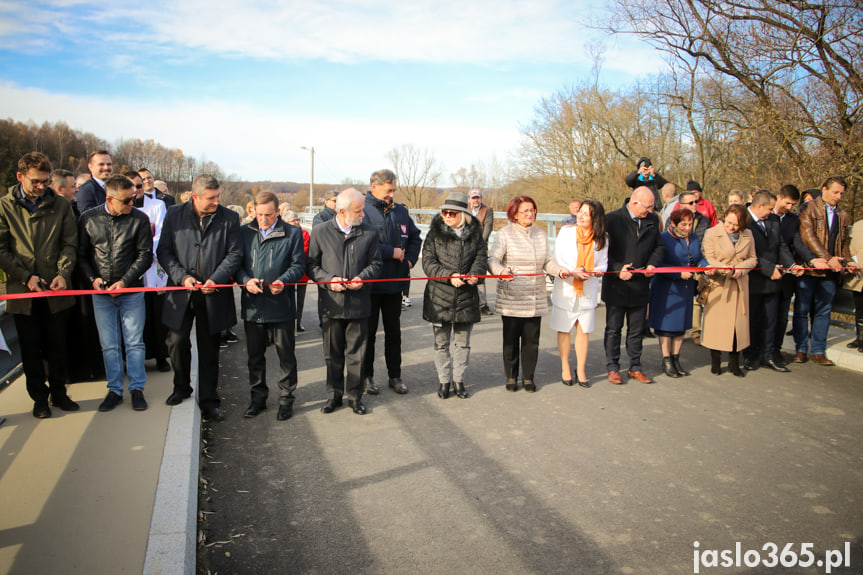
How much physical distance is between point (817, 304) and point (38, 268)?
881cm

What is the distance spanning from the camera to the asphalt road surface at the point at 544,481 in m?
3.36

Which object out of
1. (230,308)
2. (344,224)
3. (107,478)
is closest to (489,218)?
(344,224)

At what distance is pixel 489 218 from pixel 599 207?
4.21 meters

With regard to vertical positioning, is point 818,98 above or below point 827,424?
above

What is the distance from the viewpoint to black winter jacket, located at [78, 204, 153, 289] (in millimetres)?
5227

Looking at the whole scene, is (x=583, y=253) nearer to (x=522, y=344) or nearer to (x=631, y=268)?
(x=631, y=268)

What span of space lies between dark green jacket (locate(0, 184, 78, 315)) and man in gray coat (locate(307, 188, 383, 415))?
2.15 meters

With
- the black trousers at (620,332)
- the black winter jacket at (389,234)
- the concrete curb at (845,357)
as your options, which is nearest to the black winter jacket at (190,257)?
the black winter jacket at (389,234)

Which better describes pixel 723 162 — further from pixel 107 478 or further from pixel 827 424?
pixel 107 478

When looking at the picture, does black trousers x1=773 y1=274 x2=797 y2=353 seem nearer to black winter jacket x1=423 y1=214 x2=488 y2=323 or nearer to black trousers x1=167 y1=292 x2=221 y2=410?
black winter jacket x1=423 y1=214 x2=488 y2=323

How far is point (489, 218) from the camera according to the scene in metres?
10.5

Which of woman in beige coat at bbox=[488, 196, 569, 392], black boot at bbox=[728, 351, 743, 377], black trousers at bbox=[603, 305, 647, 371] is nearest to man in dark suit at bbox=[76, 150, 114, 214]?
woman in beige coat at bbox=[488, 196, 569, 392]

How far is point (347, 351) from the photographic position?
5.72 meters

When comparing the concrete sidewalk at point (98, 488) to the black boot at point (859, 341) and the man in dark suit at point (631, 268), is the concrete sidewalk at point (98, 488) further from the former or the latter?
the black boot at point (859, 341)
